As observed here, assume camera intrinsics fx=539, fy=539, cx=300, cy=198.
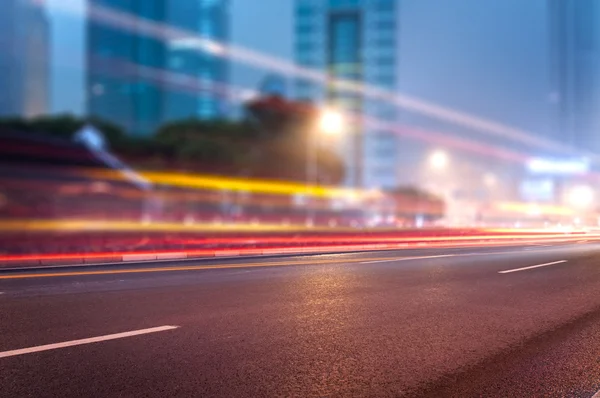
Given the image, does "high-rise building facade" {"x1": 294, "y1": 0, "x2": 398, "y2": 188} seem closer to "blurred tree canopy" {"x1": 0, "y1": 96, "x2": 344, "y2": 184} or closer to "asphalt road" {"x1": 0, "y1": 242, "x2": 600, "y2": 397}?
"blurred tree canopy" {"x1": 0, "y1": 96, "x2": 344, "y2": 184}

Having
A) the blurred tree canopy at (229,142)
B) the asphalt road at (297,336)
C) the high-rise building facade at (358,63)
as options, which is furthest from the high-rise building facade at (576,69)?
the asphalt road at (297,336)

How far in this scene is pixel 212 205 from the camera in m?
60.8

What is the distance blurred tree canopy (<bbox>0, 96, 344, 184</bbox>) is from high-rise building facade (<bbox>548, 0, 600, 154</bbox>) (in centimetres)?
6186

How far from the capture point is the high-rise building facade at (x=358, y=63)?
106625mm

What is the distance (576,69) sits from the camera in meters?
119

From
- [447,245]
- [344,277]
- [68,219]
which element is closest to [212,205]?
[68,219]

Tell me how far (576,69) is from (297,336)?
13165cm

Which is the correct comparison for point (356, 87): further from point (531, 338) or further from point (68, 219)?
point (531, 338)

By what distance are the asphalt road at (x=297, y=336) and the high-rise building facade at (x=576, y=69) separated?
11495 cm

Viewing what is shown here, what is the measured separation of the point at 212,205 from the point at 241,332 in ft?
181

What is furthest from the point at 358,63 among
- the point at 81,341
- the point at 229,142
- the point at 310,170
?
the point at 81,341

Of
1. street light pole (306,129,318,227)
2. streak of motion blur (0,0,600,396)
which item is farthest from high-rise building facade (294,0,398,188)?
street light pole (306,129,318,227)

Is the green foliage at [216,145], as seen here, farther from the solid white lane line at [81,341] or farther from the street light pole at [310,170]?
the solid white lane line at [81,341]

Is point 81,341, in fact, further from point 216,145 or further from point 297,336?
point 216,145
